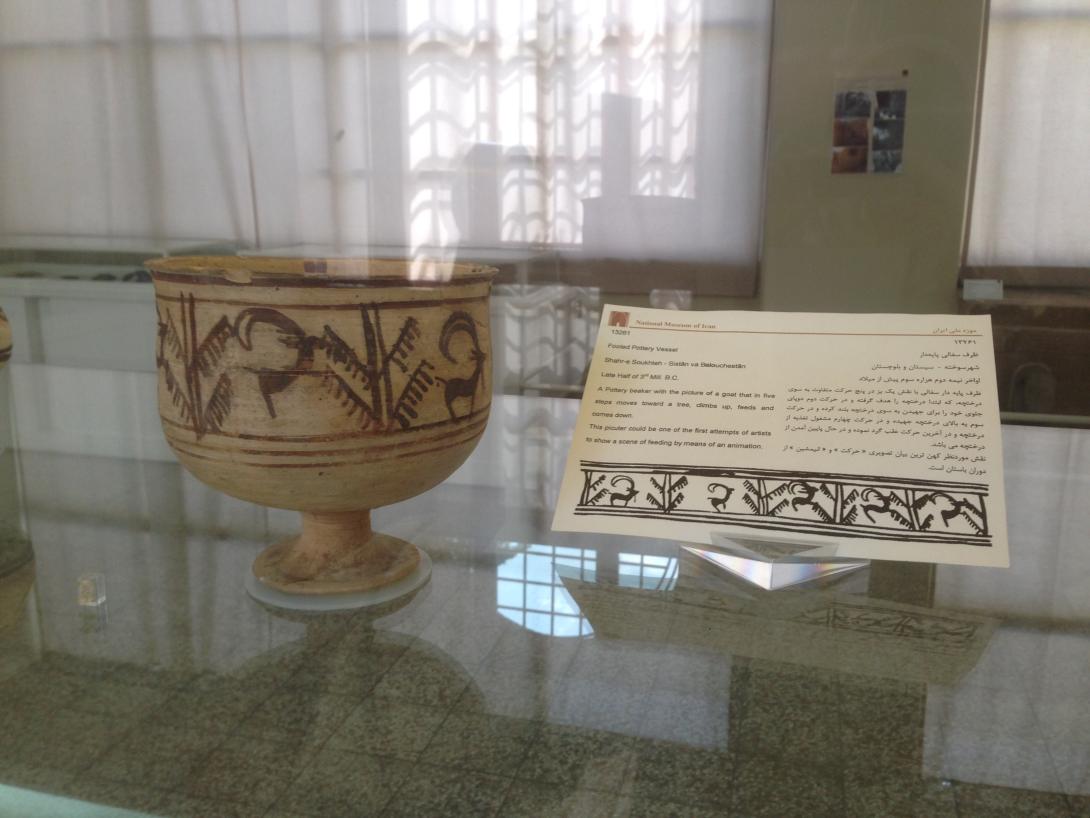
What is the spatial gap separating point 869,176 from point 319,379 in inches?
32.0

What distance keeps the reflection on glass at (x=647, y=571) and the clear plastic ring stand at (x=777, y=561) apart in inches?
1.4

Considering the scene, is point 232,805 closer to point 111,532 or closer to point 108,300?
point 111,532

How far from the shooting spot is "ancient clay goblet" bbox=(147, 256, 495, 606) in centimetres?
42

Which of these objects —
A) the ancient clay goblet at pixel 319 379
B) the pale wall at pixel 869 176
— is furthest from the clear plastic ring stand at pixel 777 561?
the pale wall at pixel 869 176

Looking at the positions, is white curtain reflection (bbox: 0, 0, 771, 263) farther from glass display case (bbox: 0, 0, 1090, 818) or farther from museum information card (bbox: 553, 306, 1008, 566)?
museum information card (bbox: 553, 306, 1008, 566)

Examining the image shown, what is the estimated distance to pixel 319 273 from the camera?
1.61 ft

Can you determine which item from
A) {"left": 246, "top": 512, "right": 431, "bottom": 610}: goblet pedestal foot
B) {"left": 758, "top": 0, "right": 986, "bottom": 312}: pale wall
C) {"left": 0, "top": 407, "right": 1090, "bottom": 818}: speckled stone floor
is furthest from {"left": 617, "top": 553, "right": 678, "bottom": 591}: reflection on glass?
{"left": 758, "top": 0, "right": 986, "bottom": 312}: pale wall

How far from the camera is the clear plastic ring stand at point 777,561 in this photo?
498mm

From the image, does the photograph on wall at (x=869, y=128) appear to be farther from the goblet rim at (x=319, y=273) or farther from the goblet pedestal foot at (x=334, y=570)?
the goblet pedestal foot at (x=334, y=570)

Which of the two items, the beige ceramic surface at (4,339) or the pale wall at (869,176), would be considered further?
the pale wall at (869,176)

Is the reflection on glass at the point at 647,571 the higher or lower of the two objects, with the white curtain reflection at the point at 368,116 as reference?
lower

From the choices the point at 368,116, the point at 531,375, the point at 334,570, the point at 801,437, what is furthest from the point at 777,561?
the point at 368,116

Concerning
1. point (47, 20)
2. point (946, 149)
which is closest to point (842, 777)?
point (946, 149)

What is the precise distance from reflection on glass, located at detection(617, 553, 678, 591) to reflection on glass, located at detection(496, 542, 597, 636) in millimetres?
19
